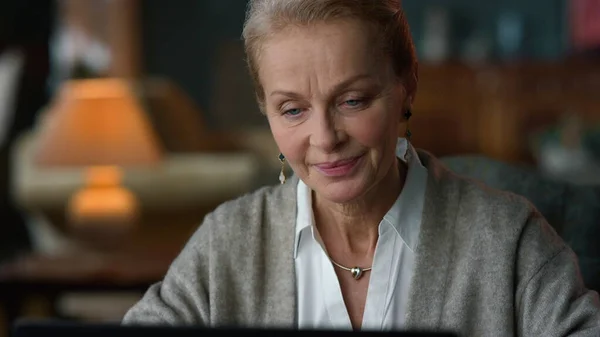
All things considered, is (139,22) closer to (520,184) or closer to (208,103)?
(208,103)

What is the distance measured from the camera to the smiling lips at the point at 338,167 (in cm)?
132

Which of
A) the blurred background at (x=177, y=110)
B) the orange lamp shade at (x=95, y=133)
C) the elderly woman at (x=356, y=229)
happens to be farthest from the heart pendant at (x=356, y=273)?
the orange lamp shade at (x=95, y=133)

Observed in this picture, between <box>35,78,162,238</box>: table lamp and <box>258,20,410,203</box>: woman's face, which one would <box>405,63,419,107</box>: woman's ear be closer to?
<box>258,20,410,203</box>: woman's face

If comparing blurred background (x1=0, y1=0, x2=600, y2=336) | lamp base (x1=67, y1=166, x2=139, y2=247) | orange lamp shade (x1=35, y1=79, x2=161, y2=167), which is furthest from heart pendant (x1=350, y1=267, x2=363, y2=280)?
orange lamp shade (x1=35, y1=79, x2=161, y2=167)

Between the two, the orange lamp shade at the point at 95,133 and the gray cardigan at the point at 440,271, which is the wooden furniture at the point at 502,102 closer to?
the orange lamp shade at the point at 95,133

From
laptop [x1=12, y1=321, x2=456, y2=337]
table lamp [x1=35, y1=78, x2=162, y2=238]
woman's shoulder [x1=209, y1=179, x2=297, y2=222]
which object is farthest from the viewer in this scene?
table lamp [x1=35, y1=78, x2=162, y2=238]

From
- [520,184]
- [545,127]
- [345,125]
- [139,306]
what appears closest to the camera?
[345,125]

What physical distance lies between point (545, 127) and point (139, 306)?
237 inches

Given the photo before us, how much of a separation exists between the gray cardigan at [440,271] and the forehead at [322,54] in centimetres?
25

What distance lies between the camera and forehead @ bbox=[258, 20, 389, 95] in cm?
128

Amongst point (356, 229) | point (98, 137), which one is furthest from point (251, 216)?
point (98, 137)

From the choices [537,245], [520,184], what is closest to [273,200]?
[537,245]

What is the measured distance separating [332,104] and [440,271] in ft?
0.92

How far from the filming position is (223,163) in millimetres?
5836
